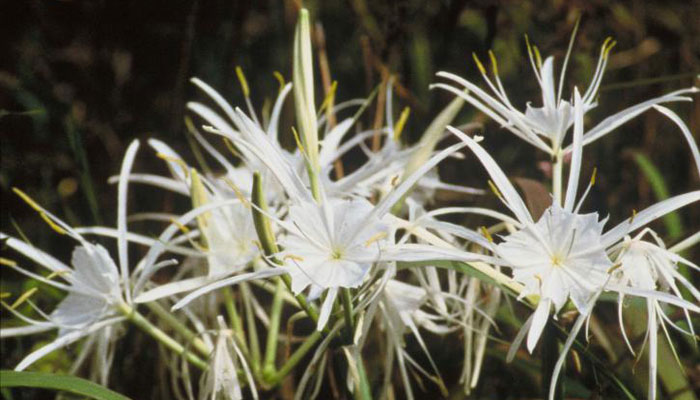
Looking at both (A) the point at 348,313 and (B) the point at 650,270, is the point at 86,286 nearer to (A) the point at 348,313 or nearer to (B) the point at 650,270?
(A) the point at 348,313

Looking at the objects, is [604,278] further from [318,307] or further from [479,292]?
[318,307]

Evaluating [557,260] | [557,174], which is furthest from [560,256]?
[557,174]

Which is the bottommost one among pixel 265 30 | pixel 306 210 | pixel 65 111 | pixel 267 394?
pixel 267 394

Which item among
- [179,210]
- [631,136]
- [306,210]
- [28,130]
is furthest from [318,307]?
[631,136]

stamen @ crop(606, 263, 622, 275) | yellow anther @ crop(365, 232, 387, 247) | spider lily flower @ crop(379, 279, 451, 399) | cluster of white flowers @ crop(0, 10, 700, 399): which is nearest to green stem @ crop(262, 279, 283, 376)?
cluster of white flowers @ crop(0, 10, 700, 399)

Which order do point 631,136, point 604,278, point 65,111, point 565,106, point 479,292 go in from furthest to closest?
point 631,136
point 65,111
point 479,292
point 565,106
point 604,278
